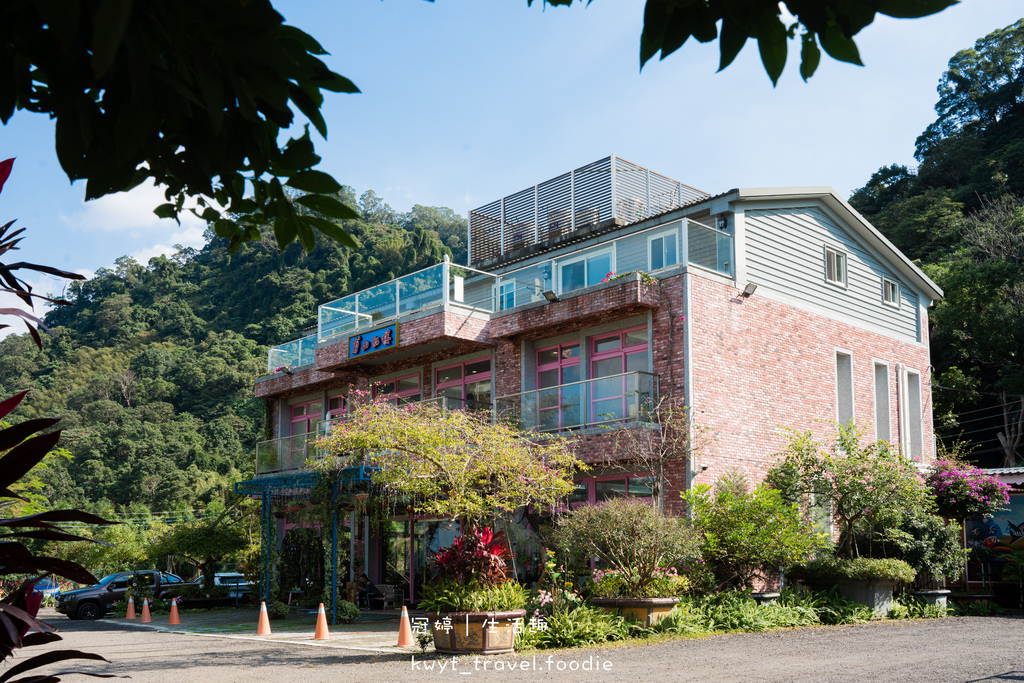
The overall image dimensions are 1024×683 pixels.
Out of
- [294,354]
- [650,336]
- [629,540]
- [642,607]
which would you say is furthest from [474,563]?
[294,354]

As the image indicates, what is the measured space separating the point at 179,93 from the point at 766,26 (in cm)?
134

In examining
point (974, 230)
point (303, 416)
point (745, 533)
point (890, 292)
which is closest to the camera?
point (745, 533)

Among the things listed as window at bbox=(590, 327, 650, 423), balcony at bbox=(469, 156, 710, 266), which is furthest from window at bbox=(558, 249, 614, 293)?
balcony at bbox=(469, 156, 710, 266)

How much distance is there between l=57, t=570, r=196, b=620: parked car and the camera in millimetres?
24375

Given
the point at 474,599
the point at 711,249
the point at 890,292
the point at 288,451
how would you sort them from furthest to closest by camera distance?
the point at 288,451, the point at 890,292, the point at 711,249, the point at 474,599

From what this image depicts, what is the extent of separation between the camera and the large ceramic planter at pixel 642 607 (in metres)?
14.1

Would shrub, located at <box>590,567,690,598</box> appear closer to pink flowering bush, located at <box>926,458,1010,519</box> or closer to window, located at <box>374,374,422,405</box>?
pink flowering bush, located at <box>926,458,1010,519</box>

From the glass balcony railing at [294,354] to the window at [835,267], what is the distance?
13875mm

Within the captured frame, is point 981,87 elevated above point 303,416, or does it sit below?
above

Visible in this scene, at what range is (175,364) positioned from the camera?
183ft

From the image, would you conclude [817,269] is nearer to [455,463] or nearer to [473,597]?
[455,463]

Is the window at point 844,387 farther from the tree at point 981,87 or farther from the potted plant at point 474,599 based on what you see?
the tree at point 981,87

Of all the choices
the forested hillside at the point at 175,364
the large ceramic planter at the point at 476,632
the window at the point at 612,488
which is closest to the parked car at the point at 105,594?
the window at the point at 612,488

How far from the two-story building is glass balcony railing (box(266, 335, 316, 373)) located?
0.57 feet
